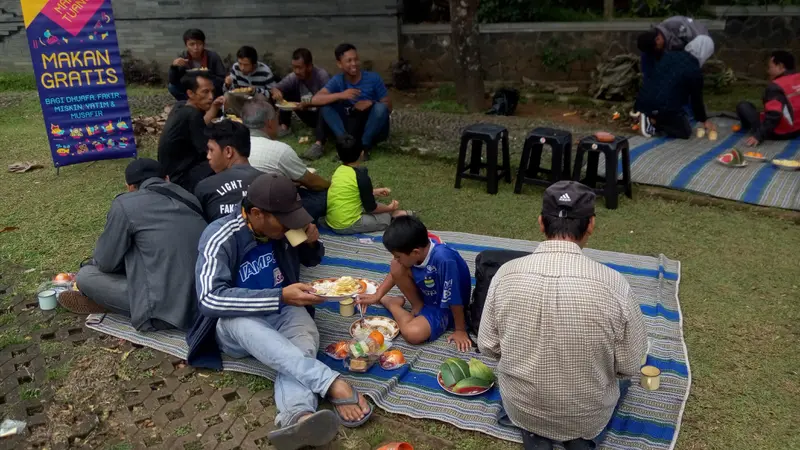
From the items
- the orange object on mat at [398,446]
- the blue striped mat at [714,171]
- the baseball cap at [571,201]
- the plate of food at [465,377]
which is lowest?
the orange object on mat at [398,446]

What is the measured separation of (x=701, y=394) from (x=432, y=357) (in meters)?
1.49

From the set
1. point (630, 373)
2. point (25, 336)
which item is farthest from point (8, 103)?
point (630, 373)

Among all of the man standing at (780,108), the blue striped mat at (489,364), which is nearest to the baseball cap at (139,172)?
the blue striped mat at (489,364)

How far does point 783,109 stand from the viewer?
752 cm

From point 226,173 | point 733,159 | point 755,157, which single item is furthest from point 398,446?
point 755,157

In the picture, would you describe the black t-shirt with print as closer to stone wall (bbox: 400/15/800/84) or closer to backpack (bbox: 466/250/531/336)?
backpack (bbox: 466/250/531/336)

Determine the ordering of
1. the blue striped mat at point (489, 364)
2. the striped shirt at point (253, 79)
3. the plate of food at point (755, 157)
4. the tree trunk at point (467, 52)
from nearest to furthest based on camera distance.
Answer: the blue striped mat at point (489, 364) → the plate of food at point (755, 157) → the striped shirt at point (253, 79) → the tree trunk at point (467, 52)

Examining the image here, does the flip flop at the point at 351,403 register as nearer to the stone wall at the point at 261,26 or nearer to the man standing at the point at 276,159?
the man standing at the point at 276,159

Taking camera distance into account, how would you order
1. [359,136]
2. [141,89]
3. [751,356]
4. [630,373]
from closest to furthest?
[630,373] → [751,356] → [359,136] → [141,89]

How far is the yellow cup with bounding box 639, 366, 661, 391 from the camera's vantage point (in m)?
3.54

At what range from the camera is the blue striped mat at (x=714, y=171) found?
6145 millimetres

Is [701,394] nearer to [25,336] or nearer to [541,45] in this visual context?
[25,336]

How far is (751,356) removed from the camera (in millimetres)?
3865

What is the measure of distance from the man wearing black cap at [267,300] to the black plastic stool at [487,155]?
314 cm
